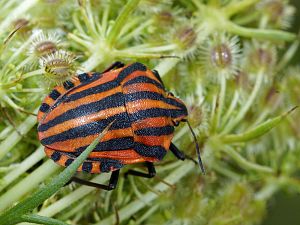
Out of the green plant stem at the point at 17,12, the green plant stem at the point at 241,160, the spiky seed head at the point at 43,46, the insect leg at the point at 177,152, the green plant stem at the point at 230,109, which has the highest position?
the green plant stem at the point at 17,12

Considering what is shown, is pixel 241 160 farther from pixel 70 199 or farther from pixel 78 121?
pixel 78 121

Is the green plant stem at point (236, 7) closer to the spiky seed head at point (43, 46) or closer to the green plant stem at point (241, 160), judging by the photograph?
the green plant stem at point (241, 160)

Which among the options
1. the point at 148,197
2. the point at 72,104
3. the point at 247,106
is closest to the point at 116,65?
the point at 72,104

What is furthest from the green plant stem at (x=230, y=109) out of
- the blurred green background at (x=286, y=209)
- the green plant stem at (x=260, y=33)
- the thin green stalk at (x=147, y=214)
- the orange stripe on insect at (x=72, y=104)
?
the blurred green background at (x=286, y=209)

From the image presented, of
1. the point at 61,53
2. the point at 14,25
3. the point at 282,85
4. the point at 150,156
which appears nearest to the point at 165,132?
the point at 150,156

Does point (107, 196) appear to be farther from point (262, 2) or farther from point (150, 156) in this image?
point (262, 2)
